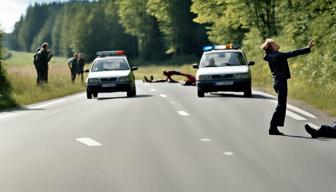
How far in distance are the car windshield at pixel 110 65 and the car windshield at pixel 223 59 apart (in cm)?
362

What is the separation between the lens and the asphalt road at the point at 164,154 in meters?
7.07

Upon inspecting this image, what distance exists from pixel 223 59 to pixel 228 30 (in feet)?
123

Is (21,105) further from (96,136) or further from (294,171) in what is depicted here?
(294,171)

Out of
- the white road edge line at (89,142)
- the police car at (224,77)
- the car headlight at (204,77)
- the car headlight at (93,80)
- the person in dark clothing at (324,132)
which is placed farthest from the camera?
the car headlight at (93,80)

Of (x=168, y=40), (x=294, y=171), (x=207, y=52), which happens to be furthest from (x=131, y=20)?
(x=294, y=171)

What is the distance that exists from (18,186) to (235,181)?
7.49 feet

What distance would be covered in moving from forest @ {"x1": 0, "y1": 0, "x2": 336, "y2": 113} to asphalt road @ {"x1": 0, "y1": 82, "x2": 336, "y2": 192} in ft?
19.0

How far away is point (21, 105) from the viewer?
21.3 meters

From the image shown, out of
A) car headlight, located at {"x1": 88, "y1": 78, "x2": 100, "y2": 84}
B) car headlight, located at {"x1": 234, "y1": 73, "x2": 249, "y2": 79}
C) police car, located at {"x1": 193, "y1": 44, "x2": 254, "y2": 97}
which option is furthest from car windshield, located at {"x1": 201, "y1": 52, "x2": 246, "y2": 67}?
car headlight, located at {"x1": 88, "y1": 78, "x2": 100, "y2": 84}

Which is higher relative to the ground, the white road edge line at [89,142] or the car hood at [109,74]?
the car hood at [109,74]

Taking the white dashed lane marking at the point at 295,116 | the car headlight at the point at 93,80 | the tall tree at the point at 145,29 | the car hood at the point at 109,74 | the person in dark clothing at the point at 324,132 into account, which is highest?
the tall tree at the point at 145,29

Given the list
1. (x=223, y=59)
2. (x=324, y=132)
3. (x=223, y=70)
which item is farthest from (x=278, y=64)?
(x=223, y=59)

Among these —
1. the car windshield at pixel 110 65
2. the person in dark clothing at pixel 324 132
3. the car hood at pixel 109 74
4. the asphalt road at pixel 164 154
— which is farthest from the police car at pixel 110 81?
the person in dark clothing at pixel 324 132

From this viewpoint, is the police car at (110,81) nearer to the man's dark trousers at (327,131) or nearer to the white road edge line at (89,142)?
the white road edge line at (89,142)
